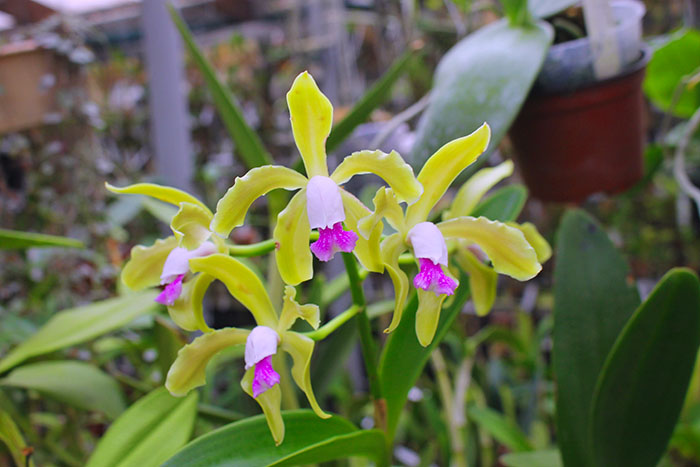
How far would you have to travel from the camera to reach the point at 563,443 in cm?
60

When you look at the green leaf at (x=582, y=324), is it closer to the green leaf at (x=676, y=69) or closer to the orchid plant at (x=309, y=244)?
the orchid plant at (x=309, y=244)

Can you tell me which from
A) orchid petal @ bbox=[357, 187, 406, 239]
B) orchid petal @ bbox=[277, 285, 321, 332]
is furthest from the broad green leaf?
orchid petal @ bbox=[357, 187, 406, 239]

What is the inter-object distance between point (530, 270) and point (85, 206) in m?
1.02

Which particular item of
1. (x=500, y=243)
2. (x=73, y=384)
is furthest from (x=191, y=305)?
(x=73, y=384)

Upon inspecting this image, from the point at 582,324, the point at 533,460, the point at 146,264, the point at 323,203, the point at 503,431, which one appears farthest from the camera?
the point at 503,431

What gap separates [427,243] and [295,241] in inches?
3.8

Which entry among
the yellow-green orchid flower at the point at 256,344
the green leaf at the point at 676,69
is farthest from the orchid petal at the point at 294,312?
the green leaf at the point at 676,69

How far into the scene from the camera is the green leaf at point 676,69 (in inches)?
35.4

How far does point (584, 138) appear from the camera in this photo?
746mm

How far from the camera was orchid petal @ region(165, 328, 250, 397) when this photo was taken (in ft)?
1.33

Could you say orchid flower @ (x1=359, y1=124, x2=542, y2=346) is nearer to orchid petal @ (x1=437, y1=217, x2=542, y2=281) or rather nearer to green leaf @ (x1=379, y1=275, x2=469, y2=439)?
orchid petal @ (x1=437, y1=217, x2=542, y2=281)

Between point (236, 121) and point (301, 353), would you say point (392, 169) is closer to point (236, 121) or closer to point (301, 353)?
point (301, 353)

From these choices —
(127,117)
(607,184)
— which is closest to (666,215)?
(607,184)

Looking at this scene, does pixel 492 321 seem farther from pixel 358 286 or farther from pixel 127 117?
pixel 127 117
